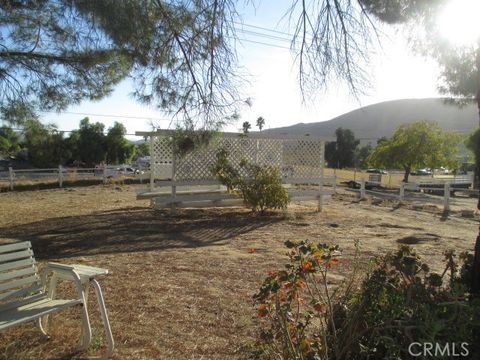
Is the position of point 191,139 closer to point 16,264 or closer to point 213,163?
point 213,163

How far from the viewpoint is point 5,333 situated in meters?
3.38

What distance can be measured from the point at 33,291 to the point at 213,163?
7842 millimetres

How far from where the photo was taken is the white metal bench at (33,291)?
2799 millimetres

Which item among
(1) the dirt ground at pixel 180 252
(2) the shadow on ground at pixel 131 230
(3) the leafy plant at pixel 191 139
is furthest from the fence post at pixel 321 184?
(3) the leafy plant at pixel 191 139

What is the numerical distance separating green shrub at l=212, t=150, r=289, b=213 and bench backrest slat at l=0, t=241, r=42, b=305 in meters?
7.39

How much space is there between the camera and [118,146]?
153 ft

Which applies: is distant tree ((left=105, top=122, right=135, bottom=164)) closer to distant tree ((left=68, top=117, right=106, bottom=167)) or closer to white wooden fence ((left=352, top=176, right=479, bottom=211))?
distant tree ((left=68, top=117, right=106, bottom=167))

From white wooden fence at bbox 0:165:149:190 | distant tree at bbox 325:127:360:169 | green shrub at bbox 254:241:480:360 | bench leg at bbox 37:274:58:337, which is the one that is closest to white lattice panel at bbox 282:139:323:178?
white wooden fence at bbox 0:165:149:190

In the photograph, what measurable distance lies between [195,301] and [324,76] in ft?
7.67

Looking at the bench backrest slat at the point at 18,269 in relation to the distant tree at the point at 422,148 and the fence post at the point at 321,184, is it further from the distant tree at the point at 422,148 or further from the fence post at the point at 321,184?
the distant tree at the point at 422,148

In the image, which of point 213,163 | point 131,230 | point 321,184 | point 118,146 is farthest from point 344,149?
point 131,230

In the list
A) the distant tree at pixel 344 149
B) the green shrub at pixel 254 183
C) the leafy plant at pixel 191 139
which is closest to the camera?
the leafy plant at pixel 191 139

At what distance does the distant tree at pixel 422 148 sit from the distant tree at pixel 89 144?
27373 mm

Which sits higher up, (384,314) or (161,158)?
(161,158)
